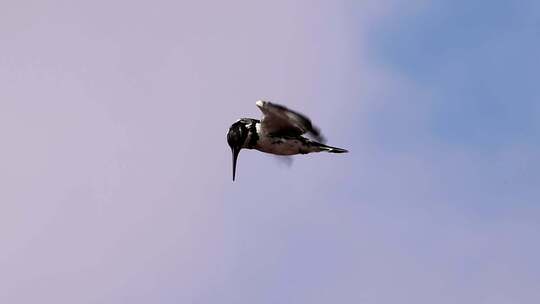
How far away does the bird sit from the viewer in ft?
176

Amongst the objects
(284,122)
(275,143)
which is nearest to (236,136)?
(275,143)

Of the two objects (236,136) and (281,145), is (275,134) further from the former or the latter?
(236,136)

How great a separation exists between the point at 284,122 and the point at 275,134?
1247 mm

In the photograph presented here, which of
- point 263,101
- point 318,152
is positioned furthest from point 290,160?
point 263,101

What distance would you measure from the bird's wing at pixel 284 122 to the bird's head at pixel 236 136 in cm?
170

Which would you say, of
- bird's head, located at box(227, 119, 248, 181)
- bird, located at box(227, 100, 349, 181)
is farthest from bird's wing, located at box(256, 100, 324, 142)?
bird's head, located at box(227, 119, 248, 181)

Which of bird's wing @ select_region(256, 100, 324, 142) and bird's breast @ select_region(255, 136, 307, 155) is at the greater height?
bird's wing @ select_region(256, 100, 324, 142)

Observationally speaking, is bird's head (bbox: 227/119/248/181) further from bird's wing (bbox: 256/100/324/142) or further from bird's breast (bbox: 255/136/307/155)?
bird's wing (bbox: 256/100/324/142)

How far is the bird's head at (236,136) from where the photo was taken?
57.9 meters

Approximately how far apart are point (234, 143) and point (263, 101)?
5.60m

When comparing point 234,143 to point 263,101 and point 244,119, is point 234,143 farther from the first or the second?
point 263,101

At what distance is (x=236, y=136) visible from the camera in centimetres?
5819

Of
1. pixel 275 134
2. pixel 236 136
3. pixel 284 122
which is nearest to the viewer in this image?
pixel 284 122

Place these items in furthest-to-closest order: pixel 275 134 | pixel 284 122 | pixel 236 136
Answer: pixel 236 136
pixel 275 134
pixel 284 122
